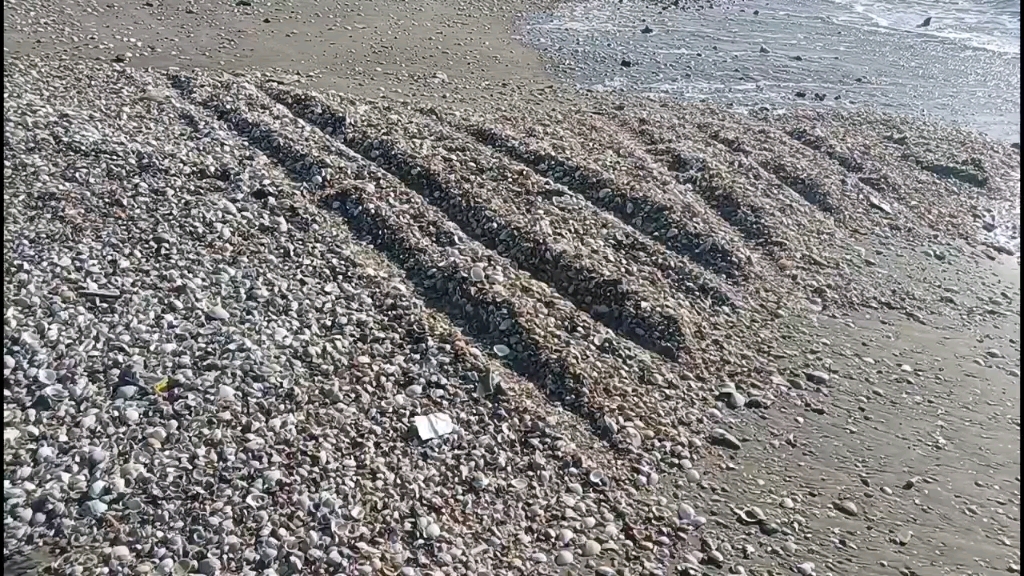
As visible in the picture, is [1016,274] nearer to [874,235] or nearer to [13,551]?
[874,235]

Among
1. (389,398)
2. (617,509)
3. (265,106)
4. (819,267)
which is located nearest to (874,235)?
(819,267)

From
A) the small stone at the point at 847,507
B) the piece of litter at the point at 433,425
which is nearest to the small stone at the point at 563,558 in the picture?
the piece of litter at the point at 433,425

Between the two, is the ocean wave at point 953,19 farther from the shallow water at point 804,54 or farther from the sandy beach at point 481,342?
the sandy beach at point 481,342

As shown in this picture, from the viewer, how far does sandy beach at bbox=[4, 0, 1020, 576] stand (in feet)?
18.6

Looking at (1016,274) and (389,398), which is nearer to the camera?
(389,398)

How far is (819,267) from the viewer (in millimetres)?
10117

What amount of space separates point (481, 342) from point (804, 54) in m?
14.9

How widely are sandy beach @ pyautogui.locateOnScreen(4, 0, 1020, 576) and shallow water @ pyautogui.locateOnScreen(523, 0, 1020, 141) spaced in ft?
11.7

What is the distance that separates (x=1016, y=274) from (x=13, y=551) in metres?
11.5

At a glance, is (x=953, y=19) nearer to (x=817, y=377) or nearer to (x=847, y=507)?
(x=817, y=377)

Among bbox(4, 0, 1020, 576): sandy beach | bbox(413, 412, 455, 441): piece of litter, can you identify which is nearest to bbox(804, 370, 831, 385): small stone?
bbox(4, 0, 1020, 576): sandy beach

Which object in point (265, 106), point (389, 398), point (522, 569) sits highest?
point (265, 106)

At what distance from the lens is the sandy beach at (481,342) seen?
224 inches

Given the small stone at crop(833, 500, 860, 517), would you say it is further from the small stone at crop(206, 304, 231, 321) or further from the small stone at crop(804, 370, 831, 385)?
the small stone at crop(206, 304, 231, 321)
